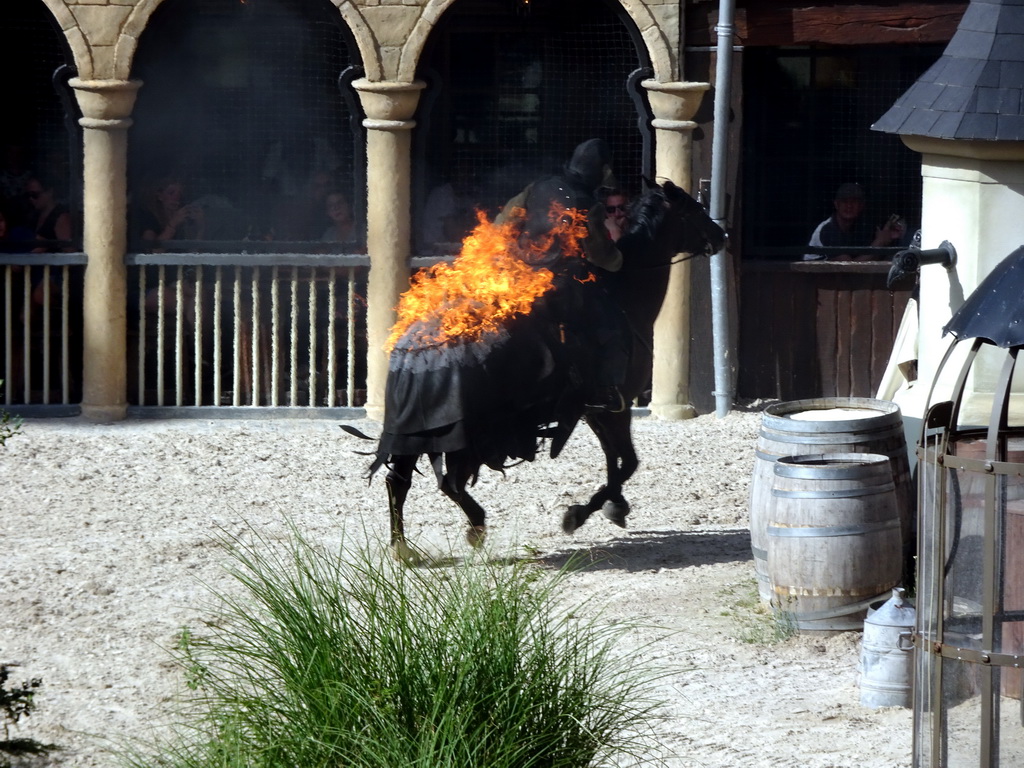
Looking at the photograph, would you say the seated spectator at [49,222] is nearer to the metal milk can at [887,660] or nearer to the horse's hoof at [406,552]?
the horse's hoof at [406,552]

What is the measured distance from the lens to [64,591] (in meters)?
7.43

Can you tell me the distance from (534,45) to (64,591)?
652 centimetres

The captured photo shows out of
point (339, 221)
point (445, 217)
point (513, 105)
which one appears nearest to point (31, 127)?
point (339, 221)

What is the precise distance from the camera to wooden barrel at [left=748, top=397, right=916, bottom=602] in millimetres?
6973

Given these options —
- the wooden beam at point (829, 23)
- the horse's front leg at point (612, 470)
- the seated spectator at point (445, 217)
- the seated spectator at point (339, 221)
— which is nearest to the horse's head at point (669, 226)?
the horse's front leg at point (612, 470)

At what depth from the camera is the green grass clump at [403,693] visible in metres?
4.29

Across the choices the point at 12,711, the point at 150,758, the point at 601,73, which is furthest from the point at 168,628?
the point at 601,73

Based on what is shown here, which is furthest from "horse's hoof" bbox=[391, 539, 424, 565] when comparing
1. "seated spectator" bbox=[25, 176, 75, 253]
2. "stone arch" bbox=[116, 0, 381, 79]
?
"seated spectator" bbox=[25, 176, 75, 253]

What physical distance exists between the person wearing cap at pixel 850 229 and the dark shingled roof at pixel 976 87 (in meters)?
4.38

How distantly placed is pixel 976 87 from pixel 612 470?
2621 millimetres

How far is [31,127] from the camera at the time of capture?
42.5ft

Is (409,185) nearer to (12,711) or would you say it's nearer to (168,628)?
(168,628)

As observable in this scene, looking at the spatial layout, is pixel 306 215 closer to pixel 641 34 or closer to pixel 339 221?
pixel 339 221

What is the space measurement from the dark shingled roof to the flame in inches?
63.9
